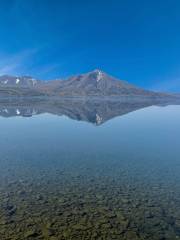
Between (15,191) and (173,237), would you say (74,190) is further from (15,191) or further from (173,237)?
(173,237)

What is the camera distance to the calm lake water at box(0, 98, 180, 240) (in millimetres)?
18625

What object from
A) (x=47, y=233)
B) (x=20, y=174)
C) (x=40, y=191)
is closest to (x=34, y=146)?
(x=20, y=174)

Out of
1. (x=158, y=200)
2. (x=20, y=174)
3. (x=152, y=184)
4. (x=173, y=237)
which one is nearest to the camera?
(x=173, y=237)

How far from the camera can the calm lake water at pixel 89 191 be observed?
18625mm

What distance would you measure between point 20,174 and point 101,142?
20.8m

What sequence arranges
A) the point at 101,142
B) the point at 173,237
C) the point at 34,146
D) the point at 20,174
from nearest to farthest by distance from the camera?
the point at 173,237, the point at 20,174, the point at 34,146, the point at 101,142

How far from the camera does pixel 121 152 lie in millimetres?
40938

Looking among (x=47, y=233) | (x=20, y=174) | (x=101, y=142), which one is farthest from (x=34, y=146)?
(x=47, y=233)

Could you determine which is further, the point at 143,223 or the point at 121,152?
the point at 121,152

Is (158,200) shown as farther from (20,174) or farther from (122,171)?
(20,174)

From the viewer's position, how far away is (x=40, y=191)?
24.8 metres

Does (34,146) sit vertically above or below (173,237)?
above

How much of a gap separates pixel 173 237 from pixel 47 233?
6.79 meters

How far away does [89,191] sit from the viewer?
992 inches
